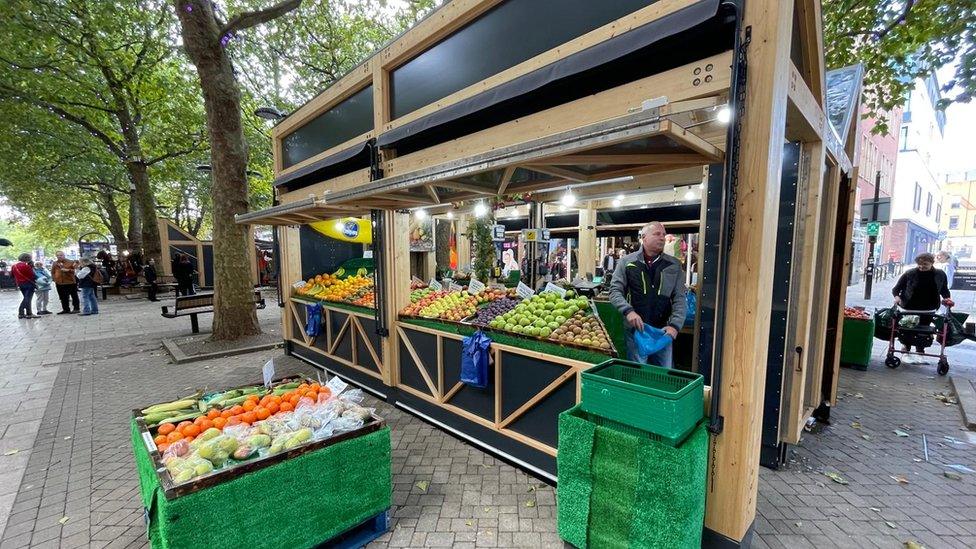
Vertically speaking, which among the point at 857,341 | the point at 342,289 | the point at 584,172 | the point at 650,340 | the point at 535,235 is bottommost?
the point at 857,341

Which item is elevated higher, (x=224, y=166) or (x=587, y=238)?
(x=224, y=166)

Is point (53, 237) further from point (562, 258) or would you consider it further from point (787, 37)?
point (787, 37)

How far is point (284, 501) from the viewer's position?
2217 mm

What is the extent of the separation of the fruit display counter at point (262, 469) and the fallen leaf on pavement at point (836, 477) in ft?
12.2

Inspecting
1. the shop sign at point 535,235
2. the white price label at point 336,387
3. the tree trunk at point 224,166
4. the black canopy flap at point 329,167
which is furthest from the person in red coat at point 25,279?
the shop sign at point 535,235

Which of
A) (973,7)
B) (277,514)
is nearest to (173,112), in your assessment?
(277,514)

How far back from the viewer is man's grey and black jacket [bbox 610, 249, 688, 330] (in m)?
3.69

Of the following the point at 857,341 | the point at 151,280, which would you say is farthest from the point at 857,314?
the point at 151,280

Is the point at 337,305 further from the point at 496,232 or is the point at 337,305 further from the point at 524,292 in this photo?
Answer: the point at 496,232

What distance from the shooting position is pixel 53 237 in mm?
33406

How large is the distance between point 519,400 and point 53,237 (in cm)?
4925

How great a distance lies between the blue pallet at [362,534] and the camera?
2.51 m

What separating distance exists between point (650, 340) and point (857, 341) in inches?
199

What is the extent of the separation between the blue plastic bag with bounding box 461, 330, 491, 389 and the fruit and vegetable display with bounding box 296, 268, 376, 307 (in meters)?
2.12
